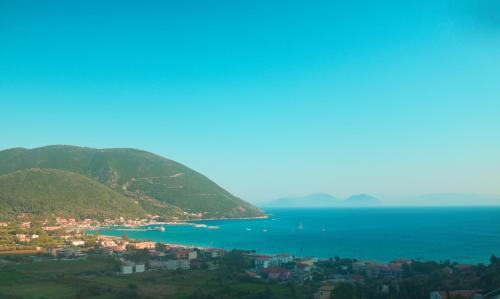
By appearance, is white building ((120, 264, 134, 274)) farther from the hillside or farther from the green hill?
the green hill

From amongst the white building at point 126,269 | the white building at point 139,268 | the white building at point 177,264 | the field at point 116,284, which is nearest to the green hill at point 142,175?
the white building at point 177,264

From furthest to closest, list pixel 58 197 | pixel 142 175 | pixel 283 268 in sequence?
pixel 142 175 < pixel 58 197 < pixel 283 268

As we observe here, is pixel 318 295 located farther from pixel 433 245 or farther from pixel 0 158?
pixel 0 158

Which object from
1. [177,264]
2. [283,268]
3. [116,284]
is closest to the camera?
[116,284]

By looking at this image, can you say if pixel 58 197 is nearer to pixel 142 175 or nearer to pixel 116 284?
pixel 142 175

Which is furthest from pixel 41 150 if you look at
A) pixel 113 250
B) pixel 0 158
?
pixel 113 250

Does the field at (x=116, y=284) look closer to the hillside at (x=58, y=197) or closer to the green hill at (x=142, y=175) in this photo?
the hillside at (x=58, y=197)

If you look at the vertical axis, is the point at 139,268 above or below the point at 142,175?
below

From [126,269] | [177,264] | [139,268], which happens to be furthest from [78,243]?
[126,269]
